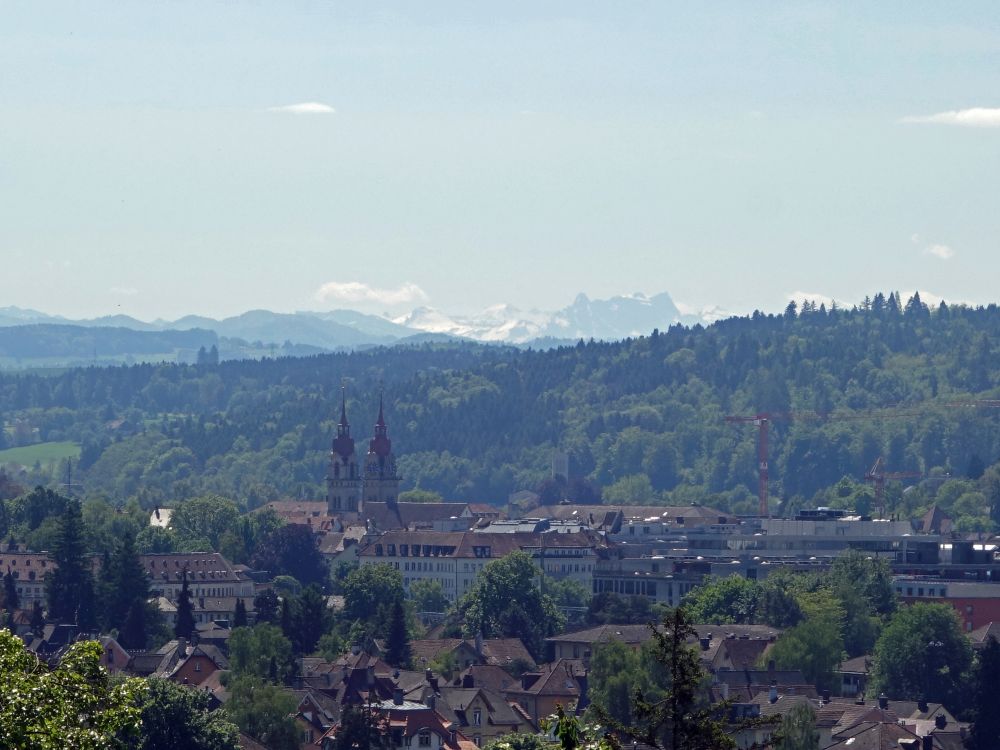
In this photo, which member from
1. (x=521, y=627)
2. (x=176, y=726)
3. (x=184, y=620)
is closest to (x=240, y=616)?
(x=184, y=620)

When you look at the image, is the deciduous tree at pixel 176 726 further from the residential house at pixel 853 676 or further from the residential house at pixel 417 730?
the residential house at pixel 853 676

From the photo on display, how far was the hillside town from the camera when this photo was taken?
94.9m

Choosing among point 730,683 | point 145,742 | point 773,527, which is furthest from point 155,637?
point 773,527

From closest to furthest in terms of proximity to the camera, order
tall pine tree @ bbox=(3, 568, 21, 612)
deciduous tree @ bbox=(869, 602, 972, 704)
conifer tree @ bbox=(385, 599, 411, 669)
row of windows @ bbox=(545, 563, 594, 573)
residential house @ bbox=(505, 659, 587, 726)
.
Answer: residential house @ bbox=(505, 659, 587, 726) < deciduous tree @ bbox=(869, 602, 972, 704) < conifer tree @ bbox=(385, 599, 411, 669) < tall pine tree @ bbox=(3, 568, 21, 612) < row of windows @ bbox=(545, 563, 594, 573)

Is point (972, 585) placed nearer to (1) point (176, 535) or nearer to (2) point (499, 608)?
(2) point (499, 608)

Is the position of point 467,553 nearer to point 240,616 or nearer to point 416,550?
point 416,550

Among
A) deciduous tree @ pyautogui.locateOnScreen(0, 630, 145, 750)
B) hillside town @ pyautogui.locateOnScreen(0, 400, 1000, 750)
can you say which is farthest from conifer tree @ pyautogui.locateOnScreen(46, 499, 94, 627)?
deciduous tree @ pyautogui.locateOnScreen(0, 630, 145, 750)

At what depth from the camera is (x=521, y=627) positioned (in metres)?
132

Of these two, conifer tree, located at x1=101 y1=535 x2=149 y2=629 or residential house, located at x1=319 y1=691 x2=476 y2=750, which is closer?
residential house, located at x1=319 y1=691 x2=476 y2=750

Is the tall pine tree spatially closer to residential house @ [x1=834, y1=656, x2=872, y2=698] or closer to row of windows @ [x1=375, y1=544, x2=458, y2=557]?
row of windows @ [x1=375, y1=544, x2=458, y2=557]

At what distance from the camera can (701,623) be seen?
130000 mm

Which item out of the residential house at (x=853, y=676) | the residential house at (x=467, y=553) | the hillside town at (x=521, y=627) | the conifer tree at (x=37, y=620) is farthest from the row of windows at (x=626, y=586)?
the residential house at (x=853, y=676)

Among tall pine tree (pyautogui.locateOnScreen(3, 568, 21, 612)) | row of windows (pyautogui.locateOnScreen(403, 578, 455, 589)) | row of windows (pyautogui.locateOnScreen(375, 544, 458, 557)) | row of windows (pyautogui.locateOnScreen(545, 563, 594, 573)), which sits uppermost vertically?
tall pine tree (pyautogui.locateOnScreen(3, 568, 21, 612))

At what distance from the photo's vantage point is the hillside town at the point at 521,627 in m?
94.9
